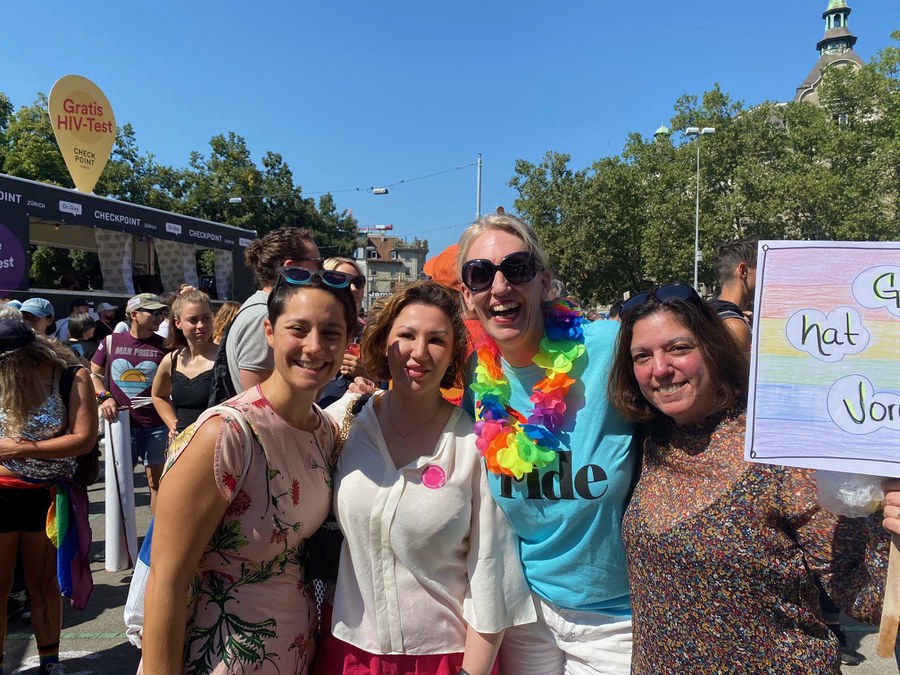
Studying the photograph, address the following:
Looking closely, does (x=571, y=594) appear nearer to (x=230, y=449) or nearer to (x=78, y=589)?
(x=230, y=449)

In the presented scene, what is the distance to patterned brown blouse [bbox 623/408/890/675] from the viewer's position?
4.51ft

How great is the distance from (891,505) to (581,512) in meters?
0.77

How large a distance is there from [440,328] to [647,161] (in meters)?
35.9

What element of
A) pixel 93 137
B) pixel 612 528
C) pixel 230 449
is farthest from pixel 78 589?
pixel 93 137

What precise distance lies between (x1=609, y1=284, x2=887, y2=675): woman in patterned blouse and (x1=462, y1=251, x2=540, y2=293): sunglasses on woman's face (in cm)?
38

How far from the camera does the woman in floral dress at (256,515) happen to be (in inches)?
59.4

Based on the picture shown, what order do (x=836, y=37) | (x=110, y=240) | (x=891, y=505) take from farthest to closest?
1. (x=836, y=37)
2. (x=110, y=240)
3. (x=891, y=505)

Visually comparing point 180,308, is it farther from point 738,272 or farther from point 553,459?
point 738,272

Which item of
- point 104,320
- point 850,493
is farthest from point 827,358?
point 104,320

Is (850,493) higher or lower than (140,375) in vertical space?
lower

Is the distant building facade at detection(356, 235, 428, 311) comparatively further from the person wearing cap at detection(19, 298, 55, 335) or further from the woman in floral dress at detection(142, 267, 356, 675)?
the woman in floral dress at detection(142, 267, 356, 675)

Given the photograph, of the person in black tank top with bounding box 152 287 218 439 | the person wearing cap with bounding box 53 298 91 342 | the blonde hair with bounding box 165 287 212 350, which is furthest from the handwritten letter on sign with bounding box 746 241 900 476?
the person wearing cap with bounding box 53 298 91 342

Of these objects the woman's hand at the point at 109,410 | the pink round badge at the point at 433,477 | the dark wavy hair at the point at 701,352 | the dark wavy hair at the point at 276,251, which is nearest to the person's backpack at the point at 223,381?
the dark wavy hair at the point at 276,251

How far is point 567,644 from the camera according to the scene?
1841mm
